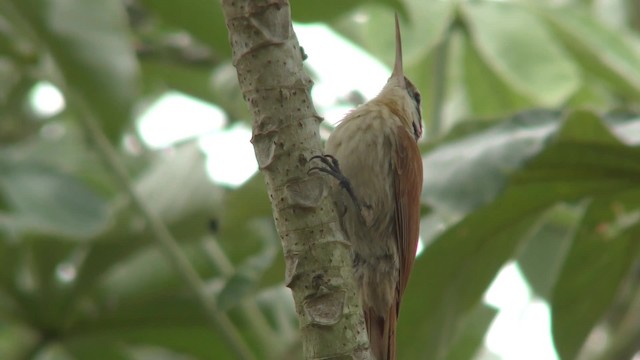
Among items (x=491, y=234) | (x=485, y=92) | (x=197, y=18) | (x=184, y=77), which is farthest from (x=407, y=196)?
(x=184, y=77)

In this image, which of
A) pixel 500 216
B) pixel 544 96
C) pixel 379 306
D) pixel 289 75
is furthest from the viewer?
pixel 544 96

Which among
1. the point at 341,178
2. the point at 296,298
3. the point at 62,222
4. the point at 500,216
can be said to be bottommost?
the point at 296,298

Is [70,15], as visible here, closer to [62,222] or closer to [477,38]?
[62,222]

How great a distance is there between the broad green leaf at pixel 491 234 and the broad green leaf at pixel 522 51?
477mm

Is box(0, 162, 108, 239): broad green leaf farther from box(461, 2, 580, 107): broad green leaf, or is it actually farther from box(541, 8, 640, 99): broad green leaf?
box(541, 8, 640, 99): broad green leaf

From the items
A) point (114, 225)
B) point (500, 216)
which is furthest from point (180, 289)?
point (500, 216)

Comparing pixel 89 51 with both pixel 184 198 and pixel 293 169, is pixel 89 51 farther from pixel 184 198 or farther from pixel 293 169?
pixel 293 169

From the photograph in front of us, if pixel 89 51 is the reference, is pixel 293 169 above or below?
below

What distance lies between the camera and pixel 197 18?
2848mm

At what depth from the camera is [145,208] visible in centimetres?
261

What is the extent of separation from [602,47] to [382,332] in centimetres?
96

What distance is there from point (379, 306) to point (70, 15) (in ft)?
3.26

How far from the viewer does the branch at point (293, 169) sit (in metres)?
1.67

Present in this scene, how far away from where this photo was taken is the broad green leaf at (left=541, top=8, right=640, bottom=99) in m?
2.92
